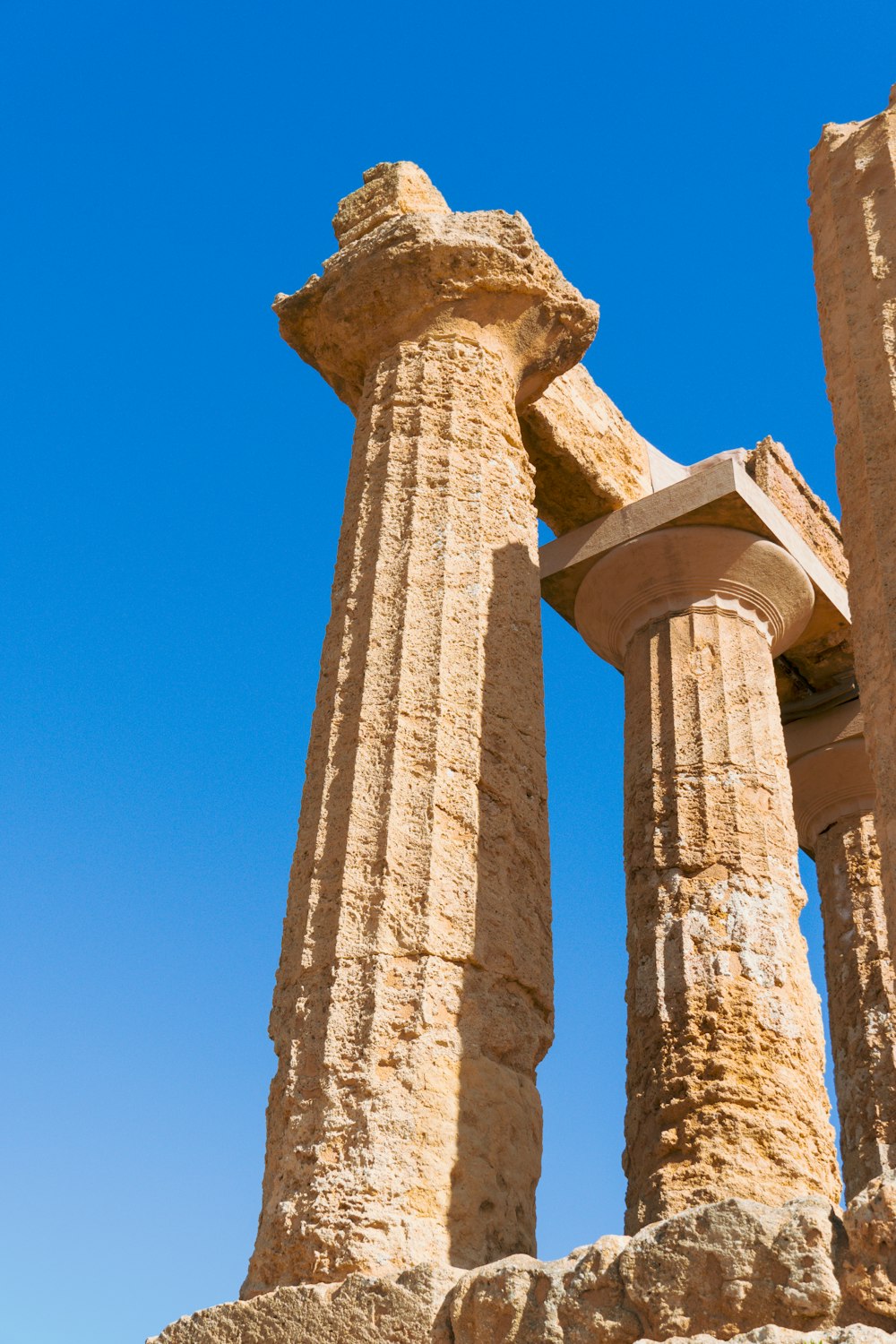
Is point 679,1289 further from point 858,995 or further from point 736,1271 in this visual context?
point 858,995

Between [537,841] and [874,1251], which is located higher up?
[537,841]

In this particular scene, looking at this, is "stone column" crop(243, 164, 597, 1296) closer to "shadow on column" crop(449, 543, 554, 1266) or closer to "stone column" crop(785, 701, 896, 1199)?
"shadow on column" crop(449, 543, 554, 1266)

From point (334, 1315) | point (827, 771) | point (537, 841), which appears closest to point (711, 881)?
point (537, 841)

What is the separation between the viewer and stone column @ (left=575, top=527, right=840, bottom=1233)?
8.84 m

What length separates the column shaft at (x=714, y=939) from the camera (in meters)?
8.79

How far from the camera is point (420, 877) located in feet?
23.9

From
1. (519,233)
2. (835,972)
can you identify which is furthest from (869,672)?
(835,972)

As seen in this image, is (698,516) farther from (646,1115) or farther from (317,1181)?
(317,1181)

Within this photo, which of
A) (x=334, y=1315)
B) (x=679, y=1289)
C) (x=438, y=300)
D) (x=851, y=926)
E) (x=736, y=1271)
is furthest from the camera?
(x=851, y=926)

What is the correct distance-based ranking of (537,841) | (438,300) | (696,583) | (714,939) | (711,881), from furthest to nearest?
1. (696,583)
2. (711,881)
3. (714,939)
4. (438,300)
5. (537,841)

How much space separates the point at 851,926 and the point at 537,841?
236 inches

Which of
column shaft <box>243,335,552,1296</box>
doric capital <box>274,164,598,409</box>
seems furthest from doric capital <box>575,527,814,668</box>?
column shaft <box>243,335,552,1296</box>

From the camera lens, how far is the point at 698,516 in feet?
39.5

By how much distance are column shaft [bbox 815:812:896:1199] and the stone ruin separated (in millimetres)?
34
